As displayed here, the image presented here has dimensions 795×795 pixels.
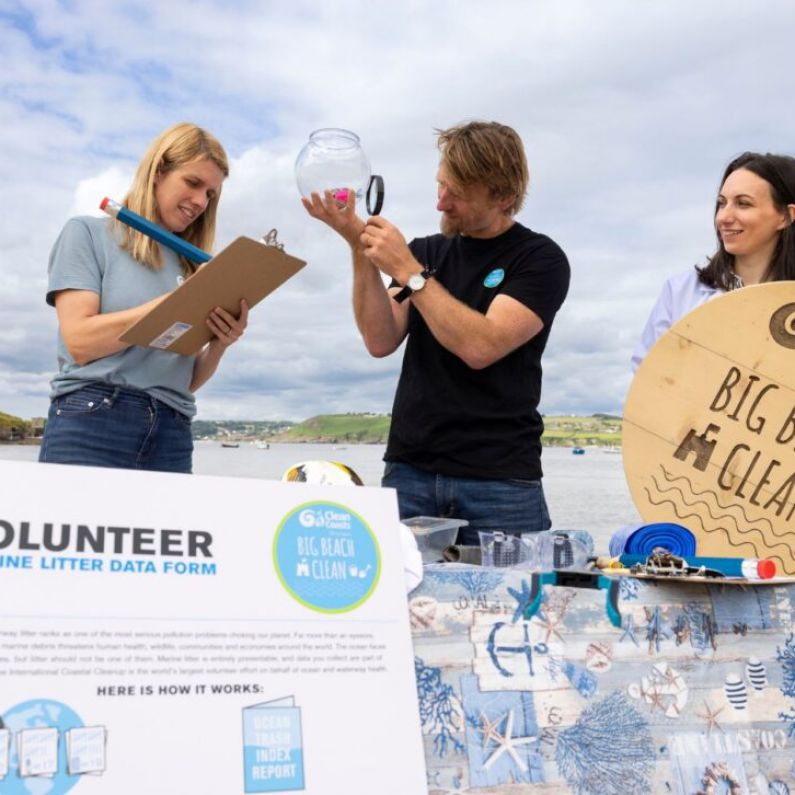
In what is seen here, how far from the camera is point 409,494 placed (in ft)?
7.07

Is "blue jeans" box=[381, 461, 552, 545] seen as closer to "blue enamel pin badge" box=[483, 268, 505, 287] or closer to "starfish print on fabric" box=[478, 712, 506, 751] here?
"blue enamel pin badge" box=[483, 268, 505, 287]

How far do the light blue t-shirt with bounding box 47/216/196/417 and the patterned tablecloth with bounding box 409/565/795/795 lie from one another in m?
1.02

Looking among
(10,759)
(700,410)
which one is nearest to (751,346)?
(700,410)

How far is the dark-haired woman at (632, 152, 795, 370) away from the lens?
229 cm

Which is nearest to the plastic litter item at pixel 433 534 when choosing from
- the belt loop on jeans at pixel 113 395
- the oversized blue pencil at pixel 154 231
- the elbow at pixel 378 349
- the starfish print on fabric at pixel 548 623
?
the starfish print on fabric at pixel 548 623

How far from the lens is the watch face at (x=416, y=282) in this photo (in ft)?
6.59

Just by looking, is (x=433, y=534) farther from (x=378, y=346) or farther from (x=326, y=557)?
(x=378, y=346)

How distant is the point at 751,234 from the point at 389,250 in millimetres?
942

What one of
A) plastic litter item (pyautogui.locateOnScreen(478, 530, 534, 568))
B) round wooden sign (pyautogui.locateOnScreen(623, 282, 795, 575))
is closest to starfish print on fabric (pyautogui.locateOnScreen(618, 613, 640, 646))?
plastic litter item (pyautogui.locateOnScreen(478, 530, 534, 568))

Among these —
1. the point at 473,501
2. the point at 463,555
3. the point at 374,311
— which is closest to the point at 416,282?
the point at 374,311

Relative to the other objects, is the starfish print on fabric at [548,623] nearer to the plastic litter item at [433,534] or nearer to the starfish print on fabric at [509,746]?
the starfish print on fabric at [509,746]

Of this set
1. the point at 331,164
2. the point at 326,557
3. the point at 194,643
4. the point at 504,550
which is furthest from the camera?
the point at 331,164

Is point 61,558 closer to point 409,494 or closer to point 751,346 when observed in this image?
point 409,494

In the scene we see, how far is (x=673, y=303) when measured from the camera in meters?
2.39
